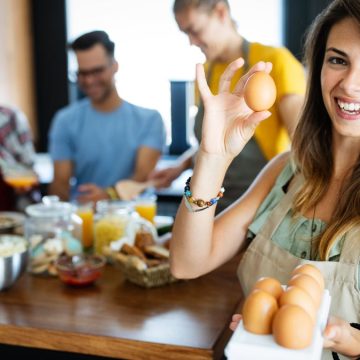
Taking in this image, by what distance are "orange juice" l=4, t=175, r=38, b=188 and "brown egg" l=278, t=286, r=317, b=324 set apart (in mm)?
1590

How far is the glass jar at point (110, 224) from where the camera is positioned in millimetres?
1860

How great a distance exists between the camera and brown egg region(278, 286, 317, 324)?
809 mm

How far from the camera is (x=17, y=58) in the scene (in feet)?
12.2

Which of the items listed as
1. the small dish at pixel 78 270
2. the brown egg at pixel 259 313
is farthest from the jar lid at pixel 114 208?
the brown egg at pixel 259 313

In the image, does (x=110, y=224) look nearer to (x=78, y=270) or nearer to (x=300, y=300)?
(x=78, y=270)

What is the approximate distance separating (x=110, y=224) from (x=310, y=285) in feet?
3.59

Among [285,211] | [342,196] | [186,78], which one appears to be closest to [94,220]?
[285,211]

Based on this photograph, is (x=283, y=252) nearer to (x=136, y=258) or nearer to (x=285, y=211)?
(x=285, y=211)

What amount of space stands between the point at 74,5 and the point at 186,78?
2.86 feet

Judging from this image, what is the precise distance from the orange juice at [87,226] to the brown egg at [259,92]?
36.1 inches

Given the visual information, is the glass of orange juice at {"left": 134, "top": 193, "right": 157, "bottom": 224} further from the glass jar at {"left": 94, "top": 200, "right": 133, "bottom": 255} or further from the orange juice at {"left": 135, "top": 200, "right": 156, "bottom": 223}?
the glass jar at {"left": 94, "top": 200, "right": 133, "bottom": 255}

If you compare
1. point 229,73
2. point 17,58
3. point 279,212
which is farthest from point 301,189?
point 17,58

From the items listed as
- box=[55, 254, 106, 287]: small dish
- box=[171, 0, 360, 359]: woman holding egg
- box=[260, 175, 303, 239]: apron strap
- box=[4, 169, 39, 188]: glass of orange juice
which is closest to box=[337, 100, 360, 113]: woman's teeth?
box=[171, 0, 360, 359]: woman holding egg

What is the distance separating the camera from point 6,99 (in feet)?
11.7
